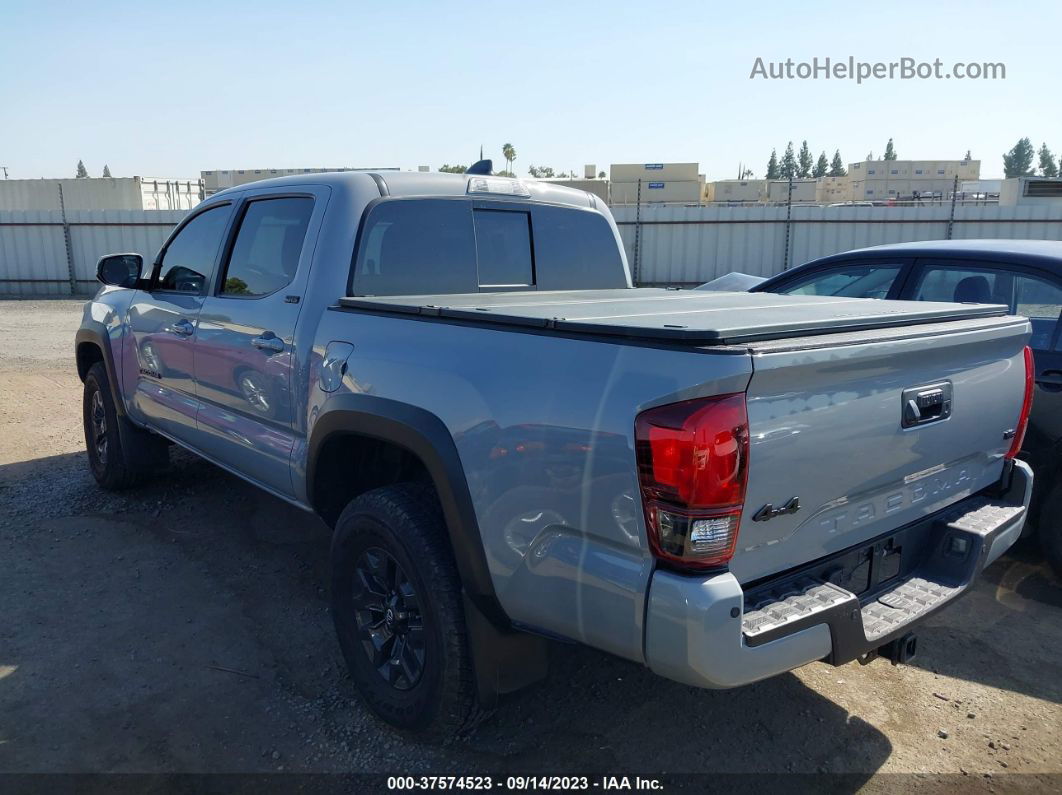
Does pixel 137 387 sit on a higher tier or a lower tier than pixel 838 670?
higher

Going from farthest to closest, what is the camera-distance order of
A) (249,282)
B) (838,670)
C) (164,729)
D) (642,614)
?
1. (249,282)
2. (838,670)
3. (164,729)
4. (642,614)

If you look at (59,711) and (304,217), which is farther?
(304,217)

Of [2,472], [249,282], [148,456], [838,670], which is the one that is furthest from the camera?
[2,472]

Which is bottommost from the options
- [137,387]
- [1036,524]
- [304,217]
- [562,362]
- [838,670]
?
[838,670]

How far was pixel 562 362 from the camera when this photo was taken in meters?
2.26

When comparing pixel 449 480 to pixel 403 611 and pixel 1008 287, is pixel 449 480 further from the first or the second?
pixel 1008 287

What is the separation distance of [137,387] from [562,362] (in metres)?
3.65

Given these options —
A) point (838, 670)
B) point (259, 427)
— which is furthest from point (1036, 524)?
point (259, 427)

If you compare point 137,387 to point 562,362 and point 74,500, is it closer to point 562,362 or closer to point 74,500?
point 74,500

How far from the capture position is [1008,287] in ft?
14.8

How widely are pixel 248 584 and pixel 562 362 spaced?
2.71 metres

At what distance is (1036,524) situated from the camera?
169 inches

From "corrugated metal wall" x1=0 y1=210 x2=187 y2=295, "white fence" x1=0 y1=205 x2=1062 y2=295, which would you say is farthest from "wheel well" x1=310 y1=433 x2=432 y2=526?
"corrugated metal wall" x1=0 y1=210 x2=187 y2=295

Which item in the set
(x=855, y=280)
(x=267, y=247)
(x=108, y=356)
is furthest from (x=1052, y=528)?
(x=108, y=356)
